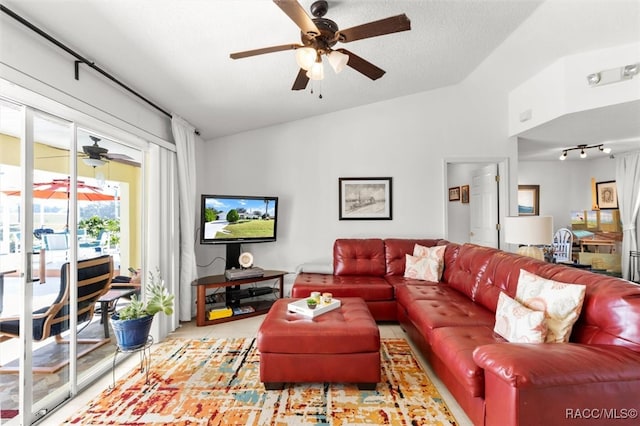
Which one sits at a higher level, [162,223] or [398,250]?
[162,223]

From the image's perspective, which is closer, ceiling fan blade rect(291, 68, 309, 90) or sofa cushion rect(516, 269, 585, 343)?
sofa cushion rect(516, 269, 585, 343)

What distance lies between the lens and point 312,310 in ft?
7.66

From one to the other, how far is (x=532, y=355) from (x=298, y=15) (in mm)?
2060

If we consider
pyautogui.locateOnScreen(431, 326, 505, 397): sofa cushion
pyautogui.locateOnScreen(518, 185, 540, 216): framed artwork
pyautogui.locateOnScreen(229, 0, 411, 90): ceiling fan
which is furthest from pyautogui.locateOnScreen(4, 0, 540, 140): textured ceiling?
pyautogui.locateOnScreen(518, 185, 540, 216): framed artwork

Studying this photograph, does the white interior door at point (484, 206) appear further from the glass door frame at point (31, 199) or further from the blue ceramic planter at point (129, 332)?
the glass door frame at point (31, 199)

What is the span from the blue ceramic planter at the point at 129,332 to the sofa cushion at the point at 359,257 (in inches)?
92.0

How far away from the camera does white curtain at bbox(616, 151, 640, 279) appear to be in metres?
5.23

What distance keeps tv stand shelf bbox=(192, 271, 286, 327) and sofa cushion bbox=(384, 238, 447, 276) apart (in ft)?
4.66

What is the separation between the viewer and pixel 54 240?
77.3 inches

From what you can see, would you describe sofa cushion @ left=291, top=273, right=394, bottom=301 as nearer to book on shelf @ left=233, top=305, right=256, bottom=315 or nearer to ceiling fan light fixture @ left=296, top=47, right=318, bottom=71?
book on shelf @ left=233, top=305, right=256, bottom=315

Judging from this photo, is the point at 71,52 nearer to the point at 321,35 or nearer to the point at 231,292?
the point at 321,35

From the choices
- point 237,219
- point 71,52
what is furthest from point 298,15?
point 237,219

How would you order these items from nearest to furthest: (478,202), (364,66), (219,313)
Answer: (364,66), (219,313), (478,202)

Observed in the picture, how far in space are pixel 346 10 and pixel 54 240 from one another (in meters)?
2.61
